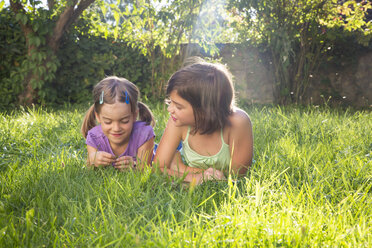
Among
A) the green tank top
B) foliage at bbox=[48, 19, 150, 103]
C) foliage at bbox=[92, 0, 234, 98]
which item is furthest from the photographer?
foliage at bbox=[48, 19, 150, 103]

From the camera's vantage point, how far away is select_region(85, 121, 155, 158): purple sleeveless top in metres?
2.76

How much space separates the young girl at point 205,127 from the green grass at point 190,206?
209mm

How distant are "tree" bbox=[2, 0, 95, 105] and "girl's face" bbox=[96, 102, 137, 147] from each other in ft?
14.0

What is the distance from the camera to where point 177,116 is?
7.38 feet

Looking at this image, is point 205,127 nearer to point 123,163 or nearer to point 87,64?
point 123,163

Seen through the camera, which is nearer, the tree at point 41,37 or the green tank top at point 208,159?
the green tank top at point 208,159

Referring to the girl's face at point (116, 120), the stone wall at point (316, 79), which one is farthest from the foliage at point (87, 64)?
the girl's face at point (116, 120)

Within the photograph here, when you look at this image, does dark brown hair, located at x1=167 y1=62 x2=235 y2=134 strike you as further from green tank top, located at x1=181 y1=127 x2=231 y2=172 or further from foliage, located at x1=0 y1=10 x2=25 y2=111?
foliage, located at x1=0 y1=10 x2=25 y2=111

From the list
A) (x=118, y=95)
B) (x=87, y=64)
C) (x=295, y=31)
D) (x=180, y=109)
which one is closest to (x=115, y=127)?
(x=118, y=95)

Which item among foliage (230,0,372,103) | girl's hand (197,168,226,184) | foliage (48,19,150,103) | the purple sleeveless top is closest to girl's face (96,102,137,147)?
the purple sleeveless top

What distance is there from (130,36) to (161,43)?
620 mm

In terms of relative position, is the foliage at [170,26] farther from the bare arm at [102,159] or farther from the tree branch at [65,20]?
the bare arm at [102,159]

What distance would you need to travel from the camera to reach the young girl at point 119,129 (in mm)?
2533

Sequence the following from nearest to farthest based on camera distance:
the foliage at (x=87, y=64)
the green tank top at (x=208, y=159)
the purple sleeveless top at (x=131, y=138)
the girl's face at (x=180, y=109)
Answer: the girl's face at (x=180, y=109)
the green tank top at (x=208, y=159)
the purple sleeveless top at (x=131, y=138)
the foliage at (x=87, y=64)
